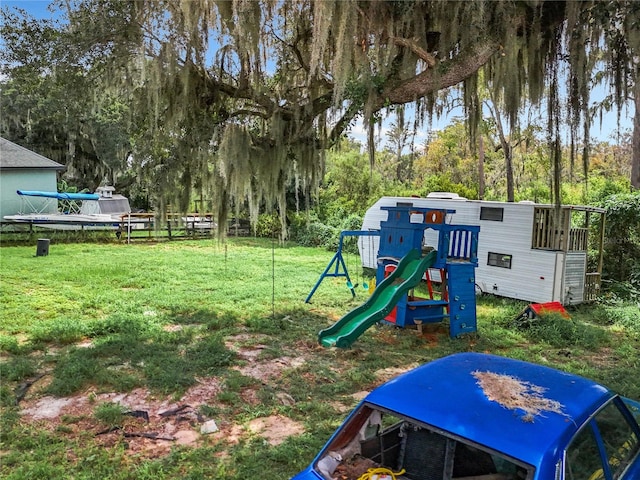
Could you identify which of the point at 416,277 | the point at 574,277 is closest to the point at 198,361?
the point at 416,277

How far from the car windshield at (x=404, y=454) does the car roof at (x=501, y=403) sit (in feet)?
0.18

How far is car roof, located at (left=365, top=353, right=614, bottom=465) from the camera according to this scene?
6.59ft

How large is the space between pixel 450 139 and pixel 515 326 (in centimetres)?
1620

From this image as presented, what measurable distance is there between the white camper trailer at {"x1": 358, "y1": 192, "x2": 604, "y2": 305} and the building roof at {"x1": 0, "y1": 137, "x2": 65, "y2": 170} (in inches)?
660

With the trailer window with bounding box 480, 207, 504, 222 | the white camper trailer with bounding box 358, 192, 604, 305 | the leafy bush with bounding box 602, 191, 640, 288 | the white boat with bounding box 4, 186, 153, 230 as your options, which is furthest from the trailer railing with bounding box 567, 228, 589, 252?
the white boat with bounding box 4, 186, 153, 230

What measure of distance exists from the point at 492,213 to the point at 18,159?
60.0ft

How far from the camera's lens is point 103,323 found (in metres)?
6.85

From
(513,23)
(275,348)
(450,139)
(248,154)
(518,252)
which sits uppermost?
(450,139)

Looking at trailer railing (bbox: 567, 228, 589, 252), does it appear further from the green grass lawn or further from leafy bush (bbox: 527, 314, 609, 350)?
leafy bush (bbox: 527, 314, 609, 350)

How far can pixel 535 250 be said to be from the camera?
9602 mm

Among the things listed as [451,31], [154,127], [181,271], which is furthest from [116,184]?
[451,31]

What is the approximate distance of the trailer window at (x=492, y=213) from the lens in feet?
33.9

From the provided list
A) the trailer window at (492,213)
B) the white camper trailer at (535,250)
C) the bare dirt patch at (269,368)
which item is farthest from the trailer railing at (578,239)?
the bare dirt patch at (269,368)

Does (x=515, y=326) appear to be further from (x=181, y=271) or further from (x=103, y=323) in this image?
(x=181, y=271)
